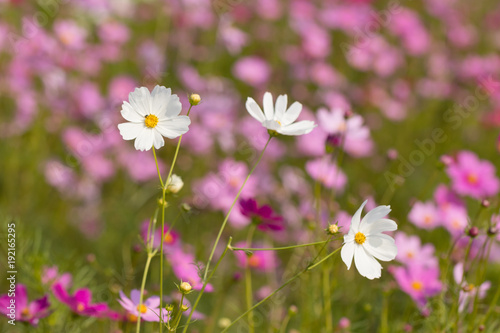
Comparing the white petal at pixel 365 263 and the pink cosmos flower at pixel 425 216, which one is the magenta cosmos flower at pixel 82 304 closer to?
the white petal at pixel 365 263

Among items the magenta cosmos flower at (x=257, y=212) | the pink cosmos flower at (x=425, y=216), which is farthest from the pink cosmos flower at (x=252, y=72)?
the magenta cosmos flower at (x=257, y=212)

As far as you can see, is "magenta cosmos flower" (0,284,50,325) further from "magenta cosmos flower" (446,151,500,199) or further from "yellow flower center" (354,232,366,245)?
"magenta cosmos flower" (446,151,500,199)

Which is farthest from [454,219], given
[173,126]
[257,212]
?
[173,126]

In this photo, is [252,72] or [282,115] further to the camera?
[252,72]

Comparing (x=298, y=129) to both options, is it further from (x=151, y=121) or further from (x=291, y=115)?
(x=151, y=121)

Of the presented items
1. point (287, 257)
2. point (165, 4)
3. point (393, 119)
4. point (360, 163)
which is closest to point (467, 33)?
A: point (393, 119)
